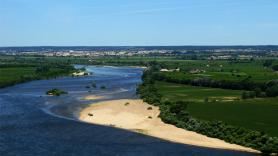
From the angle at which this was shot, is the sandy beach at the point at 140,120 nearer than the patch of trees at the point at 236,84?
Yes

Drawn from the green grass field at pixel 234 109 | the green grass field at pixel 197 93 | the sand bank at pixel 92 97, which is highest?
the green grass field at pixel 234 109

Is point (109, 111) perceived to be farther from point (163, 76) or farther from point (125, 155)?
point (163, 76)

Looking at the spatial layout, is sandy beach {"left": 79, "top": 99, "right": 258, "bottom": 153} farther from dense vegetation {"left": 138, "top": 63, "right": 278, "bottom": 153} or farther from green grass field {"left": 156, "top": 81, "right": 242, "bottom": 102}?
green grass field {"left": 156, "top": 81, "right": 242, "bottom": 102}

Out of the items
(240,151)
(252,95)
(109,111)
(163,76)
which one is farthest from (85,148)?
Result: (163,76)

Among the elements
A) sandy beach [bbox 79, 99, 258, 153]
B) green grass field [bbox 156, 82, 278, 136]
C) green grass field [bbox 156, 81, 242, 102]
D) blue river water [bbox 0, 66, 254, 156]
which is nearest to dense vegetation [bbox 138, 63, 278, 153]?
sandy beach [bbox 79, 99, 258, 153]

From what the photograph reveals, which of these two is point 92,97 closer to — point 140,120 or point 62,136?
point 140,120

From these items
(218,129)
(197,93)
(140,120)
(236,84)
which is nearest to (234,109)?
(140,120)

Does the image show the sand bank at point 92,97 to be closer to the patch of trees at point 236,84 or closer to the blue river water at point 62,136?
the blue river water at point 62,136

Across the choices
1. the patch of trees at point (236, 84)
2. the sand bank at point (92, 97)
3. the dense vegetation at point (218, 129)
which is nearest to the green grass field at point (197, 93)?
the patch of trees at point (236, 84)
